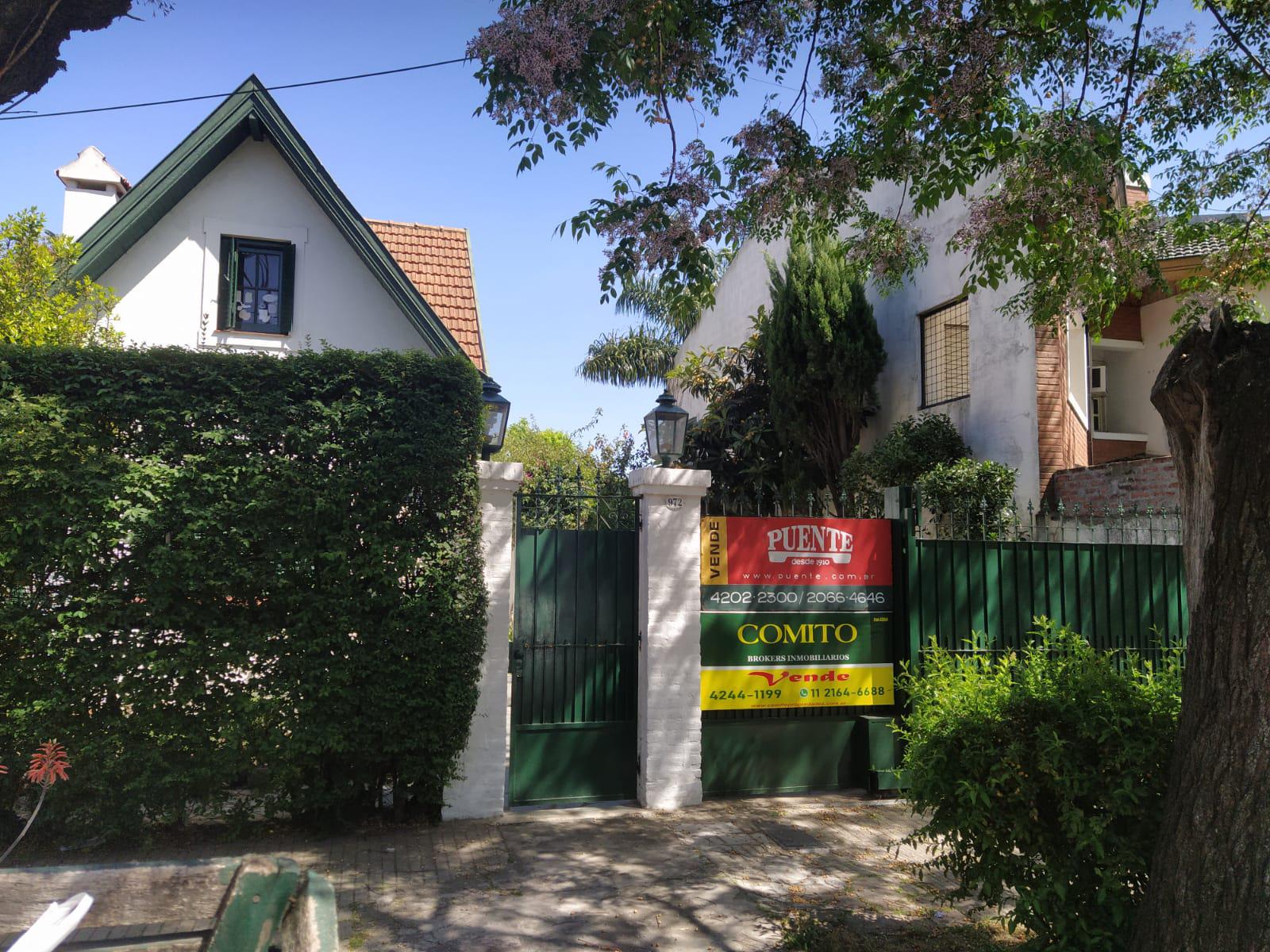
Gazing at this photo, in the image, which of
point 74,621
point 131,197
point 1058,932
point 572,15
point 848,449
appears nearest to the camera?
point 1058,932

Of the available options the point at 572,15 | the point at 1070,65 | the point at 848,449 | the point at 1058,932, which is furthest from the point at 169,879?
the point at 848,449

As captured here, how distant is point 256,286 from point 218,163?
1.77 meters

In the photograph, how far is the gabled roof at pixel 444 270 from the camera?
45.5 ft

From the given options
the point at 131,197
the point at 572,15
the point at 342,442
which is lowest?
the point at 342,442

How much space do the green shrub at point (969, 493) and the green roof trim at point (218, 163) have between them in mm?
6845

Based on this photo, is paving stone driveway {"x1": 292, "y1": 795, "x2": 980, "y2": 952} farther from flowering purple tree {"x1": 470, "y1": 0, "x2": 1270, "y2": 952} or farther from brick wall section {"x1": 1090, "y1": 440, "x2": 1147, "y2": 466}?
brick wall section {"x1": 1090, "y1": 440, "x2": 1147, "y2": 466}

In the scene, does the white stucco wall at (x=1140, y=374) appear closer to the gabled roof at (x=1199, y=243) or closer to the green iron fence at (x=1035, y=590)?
the gabled roof at (x=1199, y=243)

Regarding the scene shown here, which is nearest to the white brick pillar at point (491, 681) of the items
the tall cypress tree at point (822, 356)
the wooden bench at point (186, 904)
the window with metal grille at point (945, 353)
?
the wooden bench at point (186, 904)

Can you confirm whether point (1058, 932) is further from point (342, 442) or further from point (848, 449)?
point (848, 449)

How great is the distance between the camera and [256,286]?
12.2 metres

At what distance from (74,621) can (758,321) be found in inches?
473

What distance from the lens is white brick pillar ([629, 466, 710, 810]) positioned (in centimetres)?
687

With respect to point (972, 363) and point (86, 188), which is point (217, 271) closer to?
point (86, 188)

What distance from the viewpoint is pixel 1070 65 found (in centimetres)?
705
